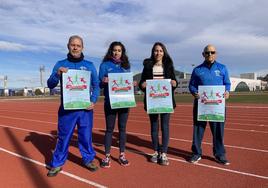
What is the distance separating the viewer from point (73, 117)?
5785mm

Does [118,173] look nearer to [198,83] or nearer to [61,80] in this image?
[61,80]

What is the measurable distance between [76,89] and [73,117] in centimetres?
48

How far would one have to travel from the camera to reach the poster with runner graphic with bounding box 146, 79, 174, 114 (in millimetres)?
6227

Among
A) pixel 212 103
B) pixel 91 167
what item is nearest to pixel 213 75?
pixel 212 103

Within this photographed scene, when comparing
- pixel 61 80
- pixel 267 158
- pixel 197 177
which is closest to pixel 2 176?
pixel 61 80

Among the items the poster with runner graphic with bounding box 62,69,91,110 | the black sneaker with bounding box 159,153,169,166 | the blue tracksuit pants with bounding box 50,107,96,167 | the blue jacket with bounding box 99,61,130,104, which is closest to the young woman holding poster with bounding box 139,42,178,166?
the black sneaker with bounding box 159,153,169,166

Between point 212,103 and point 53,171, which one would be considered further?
point 212,103

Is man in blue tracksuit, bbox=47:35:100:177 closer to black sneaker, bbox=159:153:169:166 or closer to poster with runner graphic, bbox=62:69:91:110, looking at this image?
poster with runner graphic, bbox=62:69:91:110

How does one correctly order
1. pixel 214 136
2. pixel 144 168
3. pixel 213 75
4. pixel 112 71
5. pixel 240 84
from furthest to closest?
pixel 240 84 < pixel 214 136 < pixel 213 75 < pixel 112 71 < pixel 144 168

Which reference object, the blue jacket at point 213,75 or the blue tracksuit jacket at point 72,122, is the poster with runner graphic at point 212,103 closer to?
the blue jacket at point 213,75

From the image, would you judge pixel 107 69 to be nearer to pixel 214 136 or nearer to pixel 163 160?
pixel 163 160

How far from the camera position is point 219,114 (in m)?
6.28

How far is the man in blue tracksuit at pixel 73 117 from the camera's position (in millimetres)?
5637

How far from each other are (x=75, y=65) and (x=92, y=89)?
529mm
